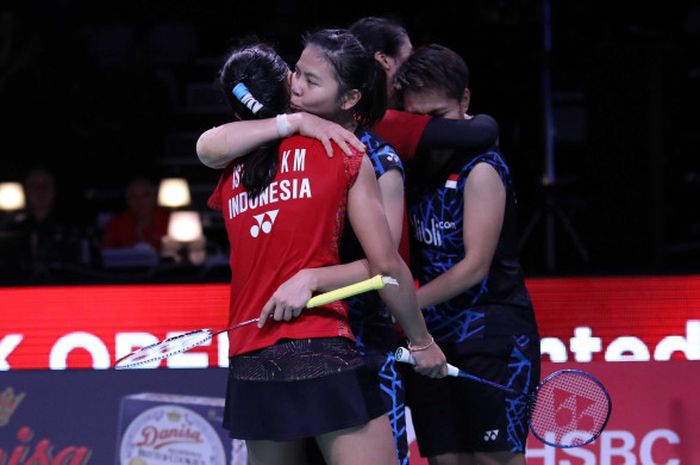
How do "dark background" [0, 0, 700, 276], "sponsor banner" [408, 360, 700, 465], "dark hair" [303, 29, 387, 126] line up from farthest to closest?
"dark background" [0, 0, 700, 276] → "sponsor banner" [408, 360, 700, 465] → "dark hair" [303, 29, 387, 126]

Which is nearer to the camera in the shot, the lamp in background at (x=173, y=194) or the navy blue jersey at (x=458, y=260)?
the navy blue jersey at (x=458, y=260)

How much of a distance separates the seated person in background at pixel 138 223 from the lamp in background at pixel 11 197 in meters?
0.75

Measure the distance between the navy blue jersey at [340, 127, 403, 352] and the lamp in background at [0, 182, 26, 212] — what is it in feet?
17.1

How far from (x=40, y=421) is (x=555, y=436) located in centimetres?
164

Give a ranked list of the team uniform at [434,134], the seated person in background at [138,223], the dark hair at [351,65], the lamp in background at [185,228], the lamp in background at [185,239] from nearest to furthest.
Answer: the dark hair at [351,65], the team uniform at [434,134], the lamp in background at [185,239], the lamp in background at [185,228], the seated person in background at [138,223]

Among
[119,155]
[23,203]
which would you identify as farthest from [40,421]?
[119,155]

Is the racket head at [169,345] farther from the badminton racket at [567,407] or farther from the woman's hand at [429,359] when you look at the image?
the badminton racket at [567,407]

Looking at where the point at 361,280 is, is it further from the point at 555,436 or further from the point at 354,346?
the point at 555,436

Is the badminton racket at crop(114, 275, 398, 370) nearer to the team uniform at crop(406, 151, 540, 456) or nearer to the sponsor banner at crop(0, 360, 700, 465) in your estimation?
the team uniform at crop(406, 151, 540, 456)

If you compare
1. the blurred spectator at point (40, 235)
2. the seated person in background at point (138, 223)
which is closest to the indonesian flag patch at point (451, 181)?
the blurred spectator at point (40, 235)

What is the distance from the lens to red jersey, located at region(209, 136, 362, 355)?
2.44 meters

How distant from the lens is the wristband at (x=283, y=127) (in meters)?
2.50

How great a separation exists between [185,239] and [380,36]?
3.68 meters

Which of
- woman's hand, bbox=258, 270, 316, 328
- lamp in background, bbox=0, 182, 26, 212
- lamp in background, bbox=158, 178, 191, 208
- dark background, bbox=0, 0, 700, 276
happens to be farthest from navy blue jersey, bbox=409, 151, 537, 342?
lamp in background, bbox=0, 182, 26, 212
